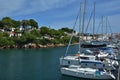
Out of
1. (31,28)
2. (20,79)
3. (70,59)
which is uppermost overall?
(31,28)

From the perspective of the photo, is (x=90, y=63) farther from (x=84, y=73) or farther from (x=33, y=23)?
(x=33, y=23)

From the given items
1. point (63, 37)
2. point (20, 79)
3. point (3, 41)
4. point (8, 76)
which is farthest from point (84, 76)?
point (63, 37)

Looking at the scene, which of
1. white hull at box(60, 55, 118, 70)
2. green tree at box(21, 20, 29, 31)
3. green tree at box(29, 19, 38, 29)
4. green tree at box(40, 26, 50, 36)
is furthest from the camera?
green tree at box(29, 19, 38, 29)

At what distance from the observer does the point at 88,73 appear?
27.0 m

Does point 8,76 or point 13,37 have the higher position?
point 13,37

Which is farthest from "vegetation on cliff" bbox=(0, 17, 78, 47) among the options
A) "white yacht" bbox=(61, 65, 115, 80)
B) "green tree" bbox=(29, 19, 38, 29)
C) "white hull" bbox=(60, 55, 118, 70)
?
"white yacht" bbox=(61, 65, 115, 80)

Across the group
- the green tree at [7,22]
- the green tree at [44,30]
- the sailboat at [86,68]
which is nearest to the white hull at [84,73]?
the sailboat at [86,68]

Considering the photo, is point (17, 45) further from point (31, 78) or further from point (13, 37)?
point (31, 78)

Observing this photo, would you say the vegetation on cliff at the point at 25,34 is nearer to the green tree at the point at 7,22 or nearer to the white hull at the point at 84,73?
the green tree at the point at 7,22

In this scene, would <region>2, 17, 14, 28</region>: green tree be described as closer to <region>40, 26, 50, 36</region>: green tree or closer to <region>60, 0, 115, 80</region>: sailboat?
<region>40, 26, 50, 36</region>: green tree

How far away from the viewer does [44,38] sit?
319ft

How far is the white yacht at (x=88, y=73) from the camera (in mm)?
26172

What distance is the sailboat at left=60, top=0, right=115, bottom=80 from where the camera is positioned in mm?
26456

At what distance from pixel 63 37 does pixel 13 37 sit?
25242 mm
